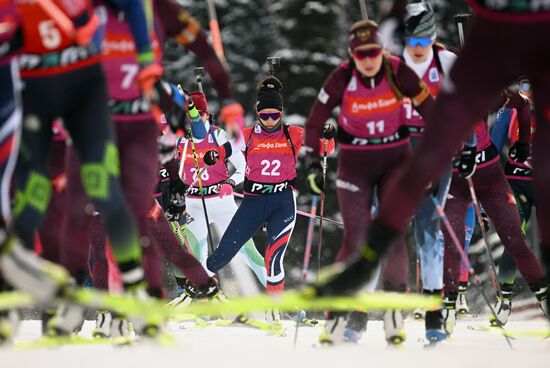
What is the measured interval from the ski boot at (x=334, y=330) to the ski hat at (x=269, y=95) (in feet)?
12.4

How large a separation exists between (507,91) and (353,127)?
3.16 metres

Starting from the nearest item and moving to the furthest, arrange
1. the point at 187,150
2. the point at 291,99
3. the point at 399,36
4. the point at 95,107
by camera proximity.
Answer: the point at 95,107, the point at 399,36, the point at 187,150, the point at 291,99

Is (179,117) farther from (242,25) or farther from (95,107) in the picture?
(242,25)

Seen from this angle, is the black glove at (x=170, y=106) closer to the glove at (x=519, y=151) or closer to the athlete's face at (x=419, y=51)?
the athlete's face at (x=419, y=51)

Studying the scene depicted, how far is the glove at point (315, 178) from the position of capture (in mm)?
6281

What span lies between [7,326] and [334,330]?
207 cm

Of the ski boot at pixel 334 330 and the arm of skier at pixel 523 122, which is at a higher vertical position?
the arm of skier at pixel 523 122

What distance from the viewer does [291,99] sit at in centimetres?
2305

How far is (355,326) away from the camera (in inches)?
254

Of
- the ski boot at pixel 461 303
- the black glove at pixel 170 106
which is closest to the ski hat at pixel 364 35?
the black glove at pixel 170 106

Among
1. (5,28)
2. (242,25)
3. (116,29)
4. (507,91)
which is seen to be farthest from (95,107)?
(242,25)

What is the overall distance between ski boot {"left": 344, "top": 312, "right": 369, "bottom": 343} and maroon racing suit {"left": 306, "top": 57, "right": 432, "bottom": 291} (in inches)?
11.2

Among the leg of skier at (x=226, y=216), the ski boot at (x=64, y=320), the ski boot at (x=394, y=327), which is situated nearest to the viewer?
the ski boot at (x=64, y=320)

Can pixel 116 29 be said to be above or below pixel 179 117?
above
